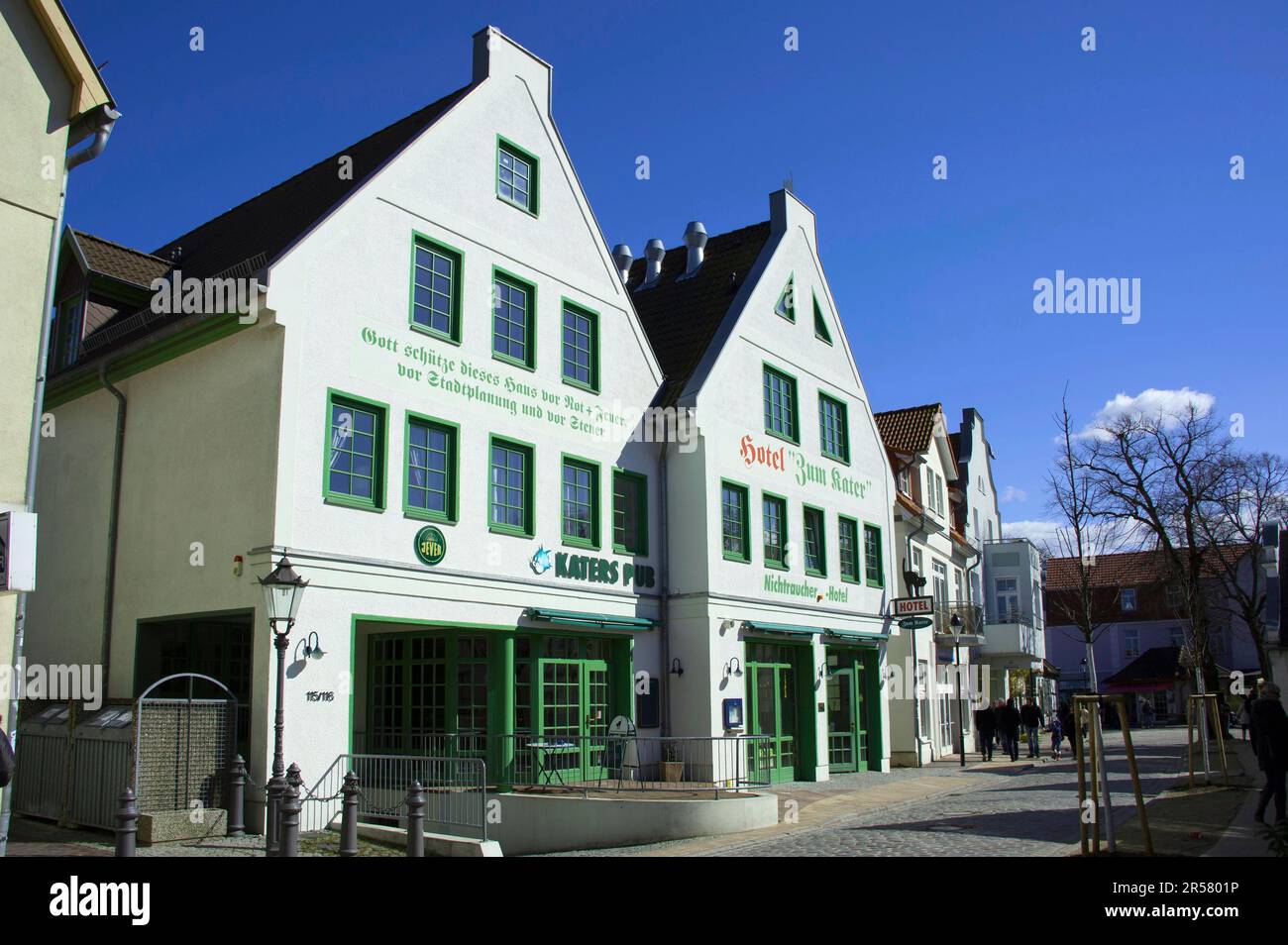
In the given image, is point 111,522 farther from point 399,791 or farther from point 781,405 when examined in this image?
point 781,405

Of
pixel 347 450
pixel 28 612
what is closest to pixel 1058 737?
pixel 347 450

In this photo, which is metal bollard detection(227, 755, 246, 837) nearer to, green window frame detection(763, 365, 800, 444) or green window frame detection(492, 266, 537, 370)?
green window frame detection(492, 266, 537, 370)

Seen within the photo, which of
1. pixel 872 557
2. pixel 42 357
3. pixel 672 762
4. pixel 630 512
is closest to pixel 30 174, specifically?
pixel 42 357

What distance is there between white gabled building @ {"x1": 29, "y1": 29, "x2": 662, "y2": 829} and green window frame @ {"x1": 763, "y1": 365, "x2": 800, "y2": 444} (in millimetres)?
4131

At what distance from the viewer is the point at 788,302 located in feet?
86.8

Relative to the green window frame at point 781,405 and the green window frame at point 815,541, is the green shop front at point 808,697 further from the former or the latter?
the green window frame at point 781,405

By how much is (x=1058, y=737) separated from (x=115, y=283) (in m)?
25.9

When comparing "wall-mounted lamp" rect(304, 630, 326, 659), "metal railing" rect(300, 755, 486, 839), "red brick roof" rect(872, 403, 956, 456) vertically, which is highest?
"red brick roof" rect(872, 403, 956, 456)

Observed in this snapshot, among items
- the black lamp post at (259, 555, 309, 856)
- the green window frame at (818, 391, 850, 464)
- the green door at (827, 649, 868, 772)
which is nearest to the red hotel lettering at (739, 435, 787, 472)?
the green window frame at (818, 391, 850, 464)

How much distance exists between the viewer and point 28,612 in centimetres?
1883

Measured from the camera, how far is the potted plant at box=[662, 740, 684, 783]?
1972 cm

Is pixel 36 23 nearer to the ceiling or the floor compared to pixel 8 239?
nearer to the ceiling

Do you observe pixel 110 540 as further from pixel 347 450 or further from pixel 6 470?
pixel 6 470

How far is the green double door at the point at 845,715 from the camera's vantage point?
26516mm
